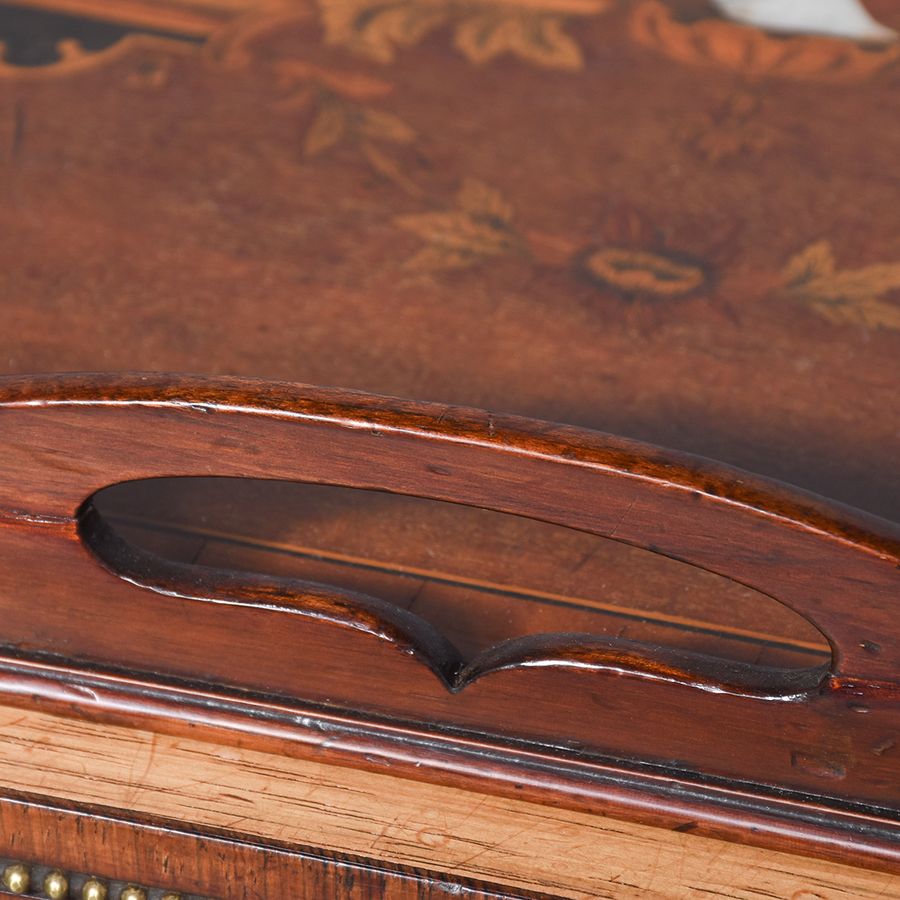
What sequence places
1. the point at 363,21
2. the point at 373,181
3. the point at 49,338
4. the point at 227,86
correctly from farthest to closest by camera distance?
the point at 363,21 < the point at 227,86 < the point at 373,181 < the point at 49,338

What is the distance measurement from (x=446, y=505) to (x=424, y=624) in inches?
4.7

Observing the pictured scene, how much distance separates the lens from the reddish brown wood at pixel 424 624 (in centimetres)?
60

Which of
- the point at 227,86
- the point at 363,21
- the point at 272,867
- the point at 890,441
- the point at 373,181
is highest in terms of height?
the point at 363,21

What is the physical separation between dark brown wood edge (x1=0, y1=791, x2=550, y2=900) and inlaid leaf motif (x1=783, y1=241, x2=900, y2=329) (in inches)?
19.4

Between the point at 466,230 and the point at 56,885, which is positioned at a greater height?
the point at 466,230

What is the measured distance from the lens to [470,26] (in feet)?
4.30

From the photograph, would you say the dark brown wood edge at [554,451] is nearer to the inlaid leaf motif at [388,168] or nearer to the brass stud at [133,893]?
the brass stud at [133,893]

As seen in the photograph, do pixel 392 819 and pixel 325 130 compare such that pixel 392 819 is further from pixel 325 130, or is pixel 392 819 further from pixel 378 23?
pixel 378 23

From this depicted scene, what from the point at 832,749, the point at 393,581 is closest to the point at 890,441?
the point at 832,749

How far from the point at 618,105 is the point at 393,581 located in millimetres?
621

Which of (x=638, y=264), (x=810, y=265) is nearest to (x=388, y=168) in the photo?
(x=638, y=264)

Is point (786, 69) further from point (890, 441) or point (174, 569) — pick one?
point (174, 569)

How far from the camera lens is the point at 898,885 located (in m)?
0.74

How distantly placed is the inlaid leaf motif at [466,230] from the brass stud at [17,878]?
1.71 ft
